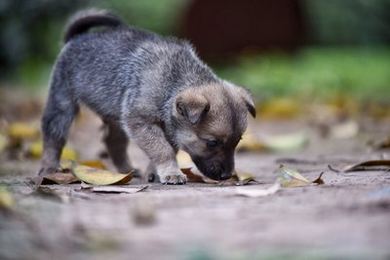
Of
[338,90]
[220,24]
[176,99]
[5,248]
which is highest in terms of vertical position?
[220,24]

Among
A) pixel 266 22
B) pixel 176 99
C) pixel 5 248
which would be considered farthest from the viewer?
pixel 266 22

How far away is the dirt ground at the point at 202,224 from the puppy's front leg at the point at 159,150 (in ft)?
2.15

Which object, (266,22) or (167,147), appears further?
(266,22)

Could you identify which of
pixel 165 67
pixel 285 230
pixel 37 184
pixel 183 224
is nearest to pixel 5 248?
pixel 183 224

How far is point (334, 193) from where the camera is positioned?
15.1 ft

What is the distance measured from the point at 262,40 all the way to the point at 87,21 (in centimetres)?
1119

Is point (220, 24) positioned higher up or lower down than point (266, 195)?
higher up

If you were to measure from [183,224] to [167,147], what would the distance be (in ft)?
8.05

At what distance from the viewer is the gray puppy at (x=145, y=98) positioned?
607 centimetres

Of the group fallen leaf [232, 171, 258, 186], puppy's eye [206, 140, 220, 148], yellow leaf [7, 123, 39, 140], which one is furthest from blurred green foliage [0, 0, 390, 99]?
puppy's eye [206, 140, 220, 148]

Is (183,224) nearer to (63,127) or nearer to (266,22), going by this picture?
(63,127)

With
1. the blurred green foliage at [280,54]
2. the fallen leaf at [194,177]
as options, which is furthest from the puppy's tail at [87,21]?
the blurred green foliage at [280,54]

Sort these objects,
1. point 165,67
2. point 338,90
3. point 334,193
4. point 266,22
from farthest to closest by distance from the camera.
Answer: point 266,22 → point 338,90 → point 165,67 → point 334,193

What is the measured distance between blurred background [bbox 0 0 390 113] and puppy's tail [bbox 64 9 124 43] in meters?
4.60
